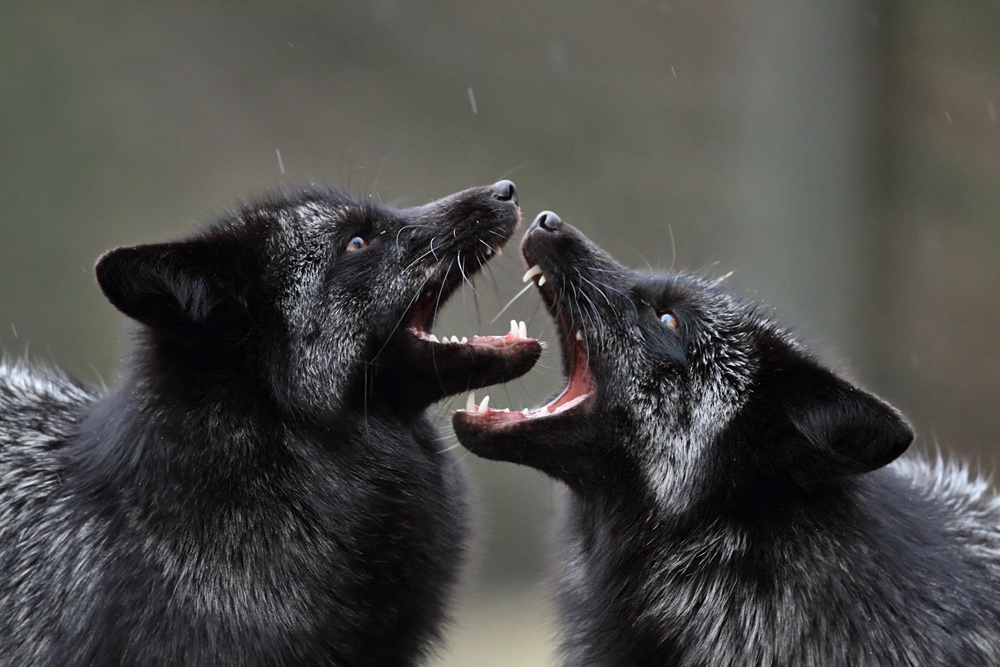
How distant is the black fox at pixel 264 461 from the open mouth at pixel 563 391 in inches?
6.9

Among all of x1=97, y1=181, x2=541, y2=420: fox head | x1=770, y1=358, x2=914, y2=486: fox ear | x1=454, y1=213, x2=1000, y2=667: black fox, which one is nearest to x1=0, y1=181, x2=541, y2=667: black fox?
x1=97, y1=181, x2=541, y2=420: fox head

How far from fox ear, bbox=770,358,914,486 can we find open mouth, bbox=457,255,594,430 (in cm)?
73

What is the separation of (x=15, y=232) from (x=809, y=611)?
8318 mm

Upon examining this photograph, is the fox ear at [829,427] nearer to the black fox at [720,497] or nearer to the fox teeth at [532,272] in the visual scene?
the black fox at [720,497]

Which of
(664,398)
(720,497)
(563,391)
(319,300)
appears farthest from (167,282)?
(720,497)

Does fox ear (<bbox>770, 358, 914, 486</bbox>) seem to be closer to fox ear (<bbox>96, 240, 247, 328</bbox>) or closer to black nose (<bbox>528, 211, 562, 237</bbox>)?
black nose (<bbox>528, 211, 562, 237</bbox>)

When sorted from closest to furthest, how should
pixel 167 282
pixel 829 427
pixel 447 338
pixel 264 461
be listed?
pixel 829 427 < pixel 167 282 < pixel 264 461 < pixel 447 338

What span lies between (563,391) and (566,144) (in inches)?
235

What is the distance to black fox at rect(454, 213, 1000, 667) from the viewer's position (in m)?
3.50

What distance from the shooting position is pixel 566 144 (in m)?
9.77

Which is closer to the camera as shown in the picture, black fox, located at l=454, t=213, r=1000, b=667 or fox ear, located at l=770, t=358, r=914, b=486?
fox ear, located at l=770, t=358, r=914, b=486

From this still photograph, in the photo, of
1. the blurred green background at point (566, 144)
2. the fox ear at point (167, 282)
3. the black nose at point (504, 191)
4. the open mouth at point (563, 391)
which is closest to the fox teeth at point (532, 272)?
the open mouth at point (563, 391)

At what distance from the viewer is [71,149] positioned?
957 centimetres

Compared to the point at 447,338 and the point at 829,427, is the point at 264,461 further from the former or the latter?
the point at 829,427
